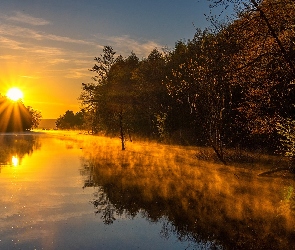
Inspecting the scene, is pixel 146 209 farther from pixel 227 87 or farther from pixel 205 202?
pixel 227 87

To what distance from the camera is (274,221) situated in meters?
11.4

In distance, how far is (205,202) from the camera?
550 inches

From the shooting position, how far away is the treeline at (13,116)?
91.6 metres

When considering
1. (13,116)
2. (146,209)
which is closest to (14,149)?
(146,209)

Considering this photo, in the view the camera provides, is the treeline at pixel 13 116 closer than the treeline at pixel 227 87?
No

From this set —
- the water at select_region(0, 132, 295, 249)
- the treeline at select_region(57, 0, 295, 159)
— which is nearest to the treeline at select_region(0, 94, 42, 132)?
the treeline at select_region(57, 0, 295, 159)

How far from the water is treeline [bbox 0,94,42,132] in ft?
246

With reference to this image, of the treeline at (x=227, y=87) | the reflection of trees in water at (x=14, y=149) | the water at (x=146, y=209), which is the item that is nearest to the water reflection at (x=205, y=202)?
the water at (x=146, y=209)

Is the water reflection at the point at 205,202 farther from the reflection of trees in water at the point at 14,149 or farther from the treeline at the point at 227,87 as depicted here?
the reflection of trees in water at the point at 14,149

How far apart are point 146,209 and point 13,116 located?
291 ft

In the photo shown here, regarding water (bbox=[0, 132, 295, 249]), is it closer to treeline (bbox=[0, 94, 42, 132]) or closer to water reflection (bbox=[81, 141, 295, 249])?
water reflection (bbox=[81, 141, 295, 249])

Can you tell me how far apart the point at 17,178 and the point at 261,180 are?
13.3 meters

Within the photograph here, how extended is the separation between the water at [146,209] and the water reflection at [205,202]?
30 mm

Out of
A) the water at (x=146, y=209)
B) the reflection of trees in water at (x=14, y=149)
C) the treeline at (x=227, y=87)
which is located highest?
the treeline at (x=227, y=87)
